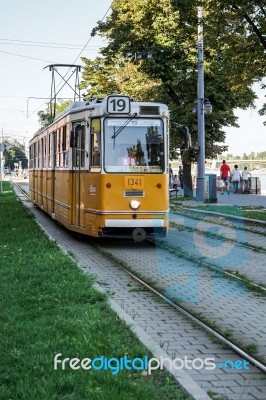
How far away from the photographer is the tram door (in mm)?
13906

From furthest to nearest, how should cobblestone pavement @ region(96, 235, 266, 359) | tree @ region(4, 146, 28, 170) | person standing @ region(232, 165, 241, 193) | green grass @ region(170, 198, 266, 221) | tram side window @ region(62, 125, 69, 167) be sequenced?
tree @ region(4, 146, 28, 170)
person standing @ region(232, 165, 241, 193)
green grass @ region(170, 198, 266, 221)
tram side window @ region(62, 125, 69, 167)
cobblestone pavement @ region(96, 235, 266, 359)

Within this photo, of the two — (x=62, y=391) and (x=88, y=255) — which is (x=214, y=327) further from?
(x=88, y=255)

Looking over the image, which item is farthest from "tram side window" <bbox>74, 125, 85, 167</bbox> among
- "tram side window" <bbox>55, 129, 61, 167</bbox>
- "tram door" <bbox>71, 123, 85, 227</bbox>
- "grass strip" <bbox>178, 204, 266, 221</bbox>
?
"grass strip" <bbox>178, 204, 266, 221</bbox>

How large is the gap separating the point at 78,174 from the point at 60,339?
881 centimetres

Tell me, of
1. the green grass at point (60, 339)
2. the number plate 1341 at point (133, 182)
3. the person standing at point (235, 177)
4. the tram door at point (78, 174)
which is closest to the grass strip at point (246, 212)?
the tram door at point (78, 174)

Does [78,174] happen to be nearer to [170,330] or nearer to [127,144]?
[127,144]

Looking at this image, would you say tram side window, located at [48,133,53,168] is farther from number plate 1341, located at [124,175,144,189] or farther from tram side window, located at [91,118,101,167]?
number plate 1341, located at [124,175,144,189]

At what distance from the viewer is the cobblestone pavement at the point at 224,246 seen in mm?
10869

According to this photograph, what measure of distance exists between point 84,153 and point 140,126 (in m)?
1.46

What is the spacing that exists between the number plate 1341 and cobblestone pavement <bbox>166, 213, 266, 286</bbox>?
62.9 inches

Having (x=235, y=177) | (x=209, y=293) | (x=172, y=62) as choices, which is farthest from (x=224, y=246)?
(x=235, y=177)

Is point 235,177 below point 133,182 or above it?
below

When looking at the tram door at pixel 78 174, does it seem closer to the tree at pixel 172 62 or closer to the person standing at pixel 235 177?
the tree at pixel 172 62

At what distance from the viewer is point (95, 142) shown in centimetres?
1332
